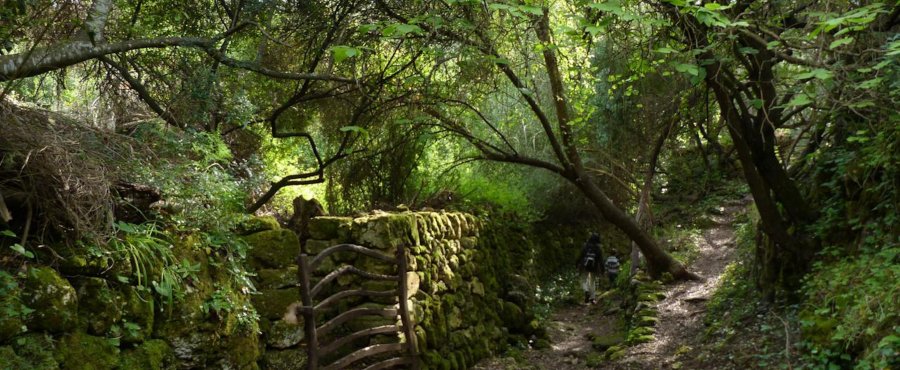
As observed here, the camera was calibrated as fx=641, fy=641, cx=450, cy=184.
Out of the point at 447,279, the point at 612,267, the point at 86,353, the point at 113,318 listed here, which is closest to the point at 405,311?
the point at 447,279

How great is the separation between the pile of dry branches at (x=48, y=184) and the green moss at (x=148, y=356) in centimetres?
59

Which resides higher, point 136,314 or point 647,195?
point 647,195

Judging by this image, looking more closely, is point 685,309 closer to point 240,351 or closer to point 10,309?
point 240,351

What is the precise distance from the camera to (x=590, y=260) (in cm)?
1146

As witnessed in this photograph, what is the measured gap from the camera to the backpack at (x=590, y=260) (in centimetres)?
1149

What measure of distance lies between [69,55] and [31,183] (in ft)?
3.93

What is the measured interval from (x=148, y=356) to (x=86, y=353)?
14.2 inches

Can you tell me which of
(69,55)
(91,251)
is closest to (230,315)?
(91,251)

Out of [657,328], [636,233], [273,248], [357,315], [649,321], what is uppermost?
[636,233]

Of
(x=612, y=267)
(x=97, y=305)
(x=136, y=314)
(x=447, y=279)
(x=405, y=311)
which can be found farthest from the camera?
(x=612, y=267)

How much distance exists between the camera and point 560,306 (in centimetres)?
1214

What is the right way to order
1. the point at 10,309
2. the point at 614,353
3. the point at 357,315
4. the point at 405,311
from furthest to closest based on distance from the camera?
the point at 614,353
the point at 405,311
the point at 357,315
the point at 10,309

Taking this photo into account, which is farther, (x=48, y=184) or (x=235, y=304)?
(x=235, y=304)

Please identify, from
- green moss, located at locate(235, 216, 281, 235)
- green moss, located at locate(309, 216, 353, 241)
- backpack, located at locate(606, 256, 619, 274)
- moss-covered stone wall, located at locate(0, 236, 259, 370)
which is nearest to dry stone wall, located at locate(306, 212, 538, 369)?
green moss, located at locate(309, 216, 353, 241)
